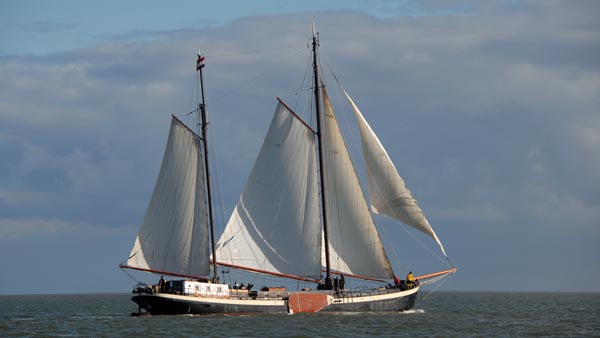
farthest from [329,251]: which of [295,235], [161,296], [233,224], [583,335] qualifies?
[583,335]

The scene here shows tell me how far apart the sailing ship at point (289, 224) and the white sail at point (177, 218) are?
80 millimetres

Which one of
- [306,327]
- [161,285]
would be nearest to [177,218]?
[161,285]

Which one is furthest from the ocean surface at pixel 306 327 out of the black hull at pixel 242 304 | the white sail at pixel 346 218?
the white sail at pixel 346 218

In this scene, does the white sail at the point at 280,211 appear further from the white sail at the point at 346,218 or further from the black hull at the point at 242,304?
the black hull at the point at 242,304

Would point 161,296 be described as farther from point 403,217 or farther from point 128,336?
point 403,217

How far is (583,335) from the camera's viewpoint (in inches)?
2532

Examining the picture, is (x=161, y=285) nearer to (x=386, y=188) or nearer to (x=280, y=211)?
(x=280, y=211)

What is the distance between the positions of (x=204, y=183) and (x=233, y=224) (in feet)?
Answer: 15.0

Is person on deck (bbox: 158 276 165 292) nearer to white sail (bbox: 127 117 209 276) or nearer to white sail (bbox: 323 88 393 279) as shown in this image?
white sail (bbox: 127 117 209 276)

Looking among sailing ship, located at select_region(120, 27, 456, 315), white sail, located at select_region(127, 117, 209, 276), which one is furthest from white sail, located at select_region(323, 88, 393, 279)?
white sail, located at select_region(127, 117, 209, 276)

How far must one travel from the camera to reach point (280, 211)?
7662 centimetres

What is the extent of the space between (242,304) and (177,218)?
9064 millimetres

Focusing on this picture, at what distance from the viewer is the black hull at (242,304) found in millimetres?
72125

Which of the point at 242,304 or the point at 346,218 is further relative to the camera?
the point at 346,218
